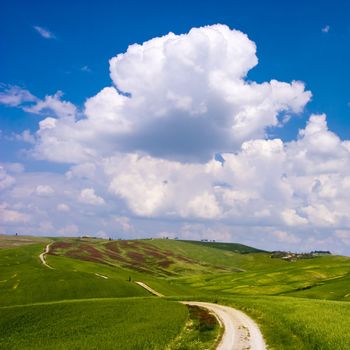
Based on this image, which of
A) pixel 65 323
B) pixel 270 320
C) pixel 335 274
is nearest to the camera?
pixel 270 320

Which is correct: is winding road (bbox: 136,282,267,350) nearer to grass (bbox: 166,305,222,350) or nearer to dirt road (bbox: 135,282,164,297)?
grass (bbox: 166,305,222,350)

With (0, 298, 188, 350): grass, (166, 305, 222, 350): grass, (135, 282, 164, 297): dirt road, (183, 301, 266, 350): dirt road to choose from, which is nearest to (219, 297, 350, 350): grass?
(183, 301, 266, 350): dirt road

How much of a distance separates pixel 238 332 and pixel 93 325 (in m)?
17.6

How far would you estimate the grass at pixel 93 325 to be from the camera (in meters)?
39.6

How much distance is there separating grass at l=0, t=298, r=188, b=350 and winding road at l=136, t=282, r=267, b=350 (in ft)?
15.9

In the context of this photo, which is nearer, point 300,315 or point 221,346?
point 221,346

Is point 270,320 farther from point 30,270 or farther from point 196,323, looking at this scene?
point 30,270

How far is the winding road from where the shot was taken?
34.9 metres

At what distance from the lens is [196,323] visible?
47469 millimetres

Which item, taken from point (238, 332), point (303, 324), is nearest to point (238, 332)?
point (238, 332)

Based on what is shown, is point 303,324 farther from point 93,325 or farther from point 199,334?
point 93,325

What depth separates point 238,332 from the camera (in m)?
40.8

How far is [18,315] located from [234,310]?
2849 cm

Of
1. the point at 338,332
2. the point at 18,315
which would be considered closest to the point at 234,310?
the point at 338,332
